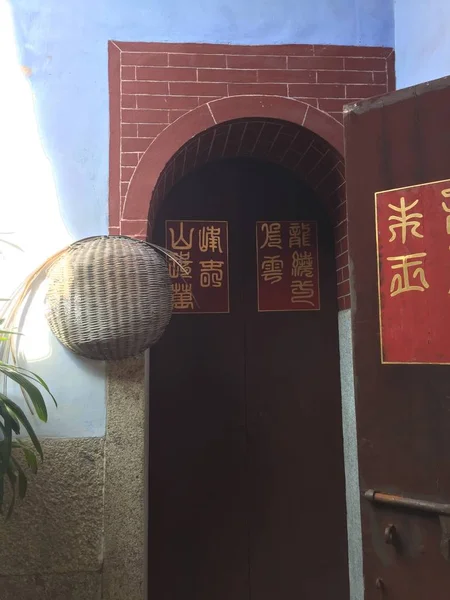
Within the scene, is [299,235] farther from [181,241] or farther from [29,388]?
[29,388]

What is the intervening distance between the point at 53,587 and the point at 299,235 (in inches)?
77.6

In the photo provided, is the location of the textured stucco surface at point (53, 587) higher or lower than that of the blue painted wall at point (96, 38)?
lower

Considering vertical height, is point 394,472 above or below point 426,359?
below

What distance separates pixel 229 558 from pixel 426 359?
1.68 meters

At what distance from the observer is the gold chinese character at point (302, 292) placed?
9.28ft

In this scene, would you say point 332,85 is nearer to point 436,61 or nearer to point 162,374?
point 436,61

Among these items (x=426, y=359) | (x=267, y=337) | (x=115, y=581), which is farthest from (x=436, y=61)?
(x=115, y=581)

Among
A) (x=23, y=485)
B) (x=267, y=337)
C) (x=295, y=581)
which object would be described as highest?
(x=267, y=337)

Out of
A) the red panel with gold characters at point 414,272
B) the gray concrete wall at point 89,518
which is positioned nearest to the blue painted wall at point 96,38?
the gray concrete wall at point 89,518

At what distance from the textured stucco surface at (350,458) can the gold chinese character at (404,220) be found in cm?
98

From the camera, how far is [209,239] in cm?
282

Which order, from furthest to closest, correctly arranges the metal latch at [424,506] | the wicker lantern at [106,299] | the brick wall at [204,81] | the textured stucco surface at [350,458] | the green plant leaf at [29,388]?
the textured stucco surface at [350,458], the brick wall at [204,81], the wicker lantern at [106,299], the green plant leaf at [29,388], the metal latch at [424,506]

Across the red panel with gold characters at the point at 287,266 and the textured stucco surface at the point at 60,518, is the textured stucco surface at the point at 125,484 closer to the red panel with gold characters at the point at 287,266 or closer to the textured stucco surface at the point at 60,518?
the textured stucco surface at the point at 60,518

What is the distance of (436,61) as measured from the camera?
207cm
